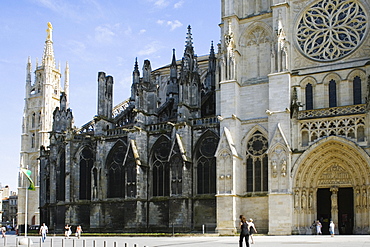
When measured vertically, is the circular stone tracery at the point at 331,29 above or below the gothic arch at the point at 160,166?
above

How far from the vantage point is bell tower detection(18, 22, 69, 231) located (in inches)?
2884

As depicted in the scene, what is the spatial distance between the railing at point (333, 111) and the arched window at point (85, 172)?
19.3 m

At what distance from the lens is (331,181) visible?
32094mm

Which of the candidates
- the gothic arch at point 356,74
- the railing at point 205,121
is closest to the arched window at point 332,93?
the gothic arch at point 356,74

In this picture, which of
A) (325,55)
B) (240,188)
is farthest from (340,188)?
(325,55)

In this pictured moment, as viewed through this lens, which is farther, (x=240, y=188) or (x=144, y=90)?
(x=144, y=90)

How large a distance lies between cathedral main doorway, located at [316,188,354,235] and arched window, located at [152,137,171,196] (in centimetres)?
1158

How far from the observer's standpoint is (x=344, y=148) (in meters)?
31.1

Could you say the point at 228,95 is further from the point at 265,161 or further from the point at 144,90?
the point at 144,90

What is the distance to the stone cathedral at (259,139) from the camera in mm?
31766

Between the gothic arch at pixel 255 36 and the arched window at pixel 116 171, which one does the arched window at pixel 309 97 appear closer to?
the gothic arch at pixel 255 36

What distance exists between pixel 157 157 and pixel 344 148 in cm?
1495

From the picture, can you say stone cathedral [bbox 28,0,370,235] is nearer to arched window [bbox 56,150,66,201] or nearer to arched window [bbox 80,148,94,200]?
arched window [bbox 80,148,94,200]

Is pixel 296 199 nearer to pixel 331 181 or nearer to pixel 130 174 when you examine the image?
pixel 331 181
